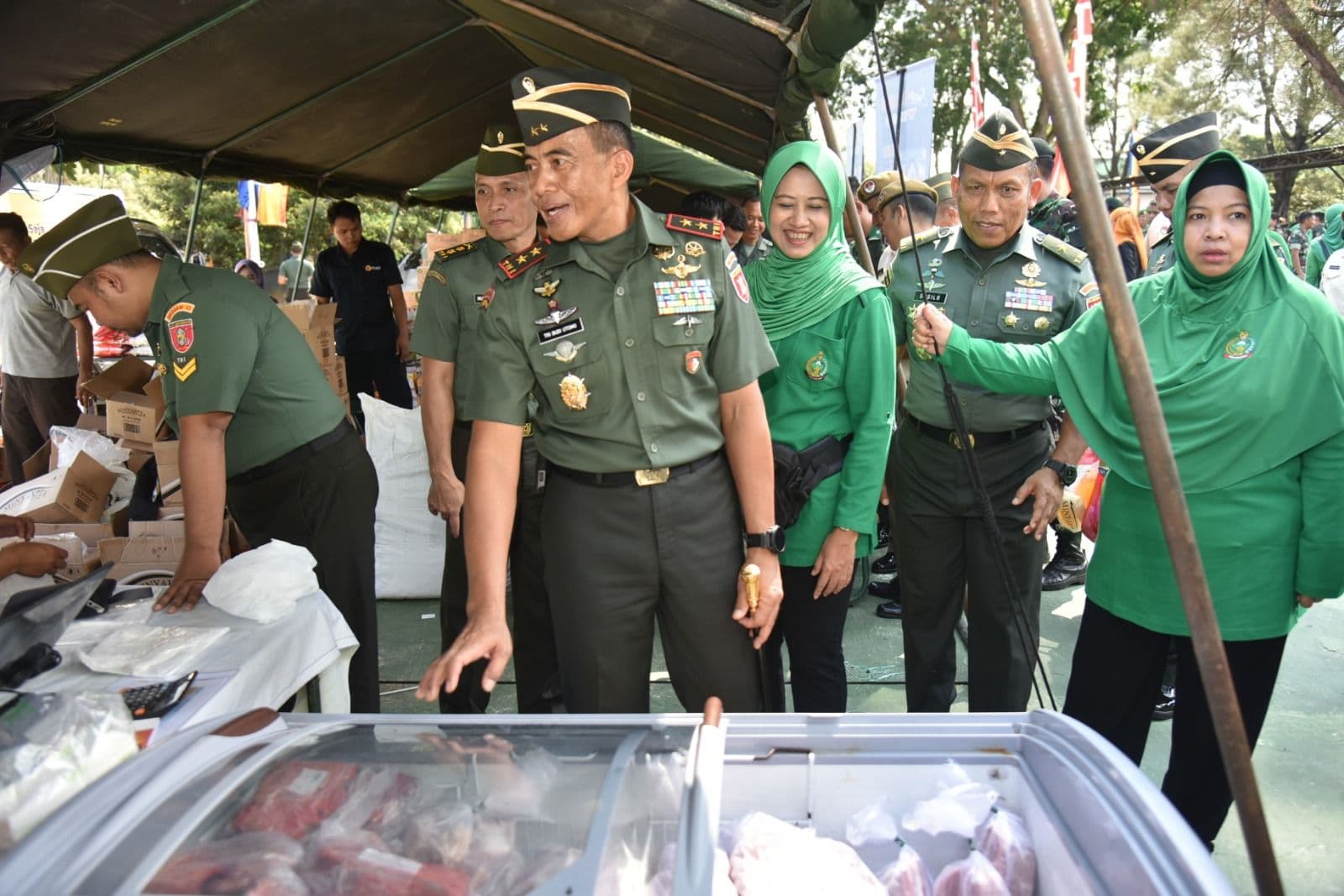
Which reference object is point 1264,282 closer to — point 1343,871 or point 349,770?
point 1343,871

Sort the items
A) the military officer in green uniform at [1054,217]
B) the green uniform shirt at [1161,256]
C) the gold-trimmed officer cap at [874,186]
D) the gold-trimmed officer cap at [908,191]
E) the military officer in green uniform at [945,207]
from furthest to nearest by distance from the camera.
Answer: the gold-trimmed officer cap at [874,186], the military officer in green uniform at [945,207], the gold-trimmed officer cap at [908,191], the military officer in green uniform at [1054,217], the green uniform shirt at [1161,256]

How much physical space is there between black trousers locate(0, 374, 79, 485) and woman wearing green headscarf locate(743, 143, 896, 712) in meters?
5.03

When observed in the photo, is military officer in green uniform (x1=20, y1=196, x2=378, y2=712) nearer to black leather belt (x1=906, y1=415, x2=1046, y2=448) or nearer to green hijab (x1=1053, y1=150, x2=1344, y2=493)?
black leather belt (x1=906, y1=415, x2=1046, y2=448)

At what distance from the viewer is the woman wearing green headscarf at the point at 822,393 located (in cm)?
228

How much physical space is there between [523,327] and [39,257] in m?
1.29

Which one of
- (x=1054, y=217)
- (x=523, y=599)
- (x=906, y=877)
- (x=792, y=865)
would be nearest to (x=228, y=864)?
(x=792, y=865)

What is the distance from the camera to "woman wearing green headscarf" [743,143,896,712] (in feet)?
7.47

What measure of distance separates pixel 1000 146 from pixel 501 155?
1.52 m

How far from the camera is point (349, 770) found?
3.99 feet

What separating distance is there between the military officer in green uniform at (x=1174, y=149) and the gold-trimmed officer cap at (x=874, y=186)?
154 cm

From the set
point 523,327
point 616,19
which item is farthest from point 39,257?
point 616,19

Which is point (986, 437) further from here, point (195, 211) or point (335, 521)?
point (195, 211)

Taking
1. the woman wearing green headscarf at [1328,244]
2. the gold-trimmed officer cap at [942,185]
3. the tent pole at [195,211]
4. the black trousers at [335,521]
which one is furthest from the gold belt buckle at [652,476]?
the woman wearing green headscarf at [1328,244]

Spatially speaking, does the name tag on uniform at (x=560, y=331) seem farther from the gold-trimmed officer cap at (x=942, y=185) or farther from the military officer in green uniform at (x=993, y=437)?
the gold-trimmed officer cap at (x=942, y=185)
